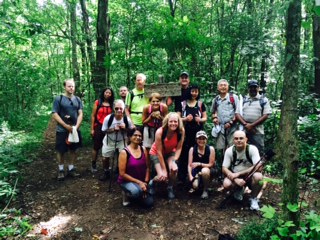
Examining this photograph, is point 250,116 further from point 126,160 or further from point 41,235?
point 41,235

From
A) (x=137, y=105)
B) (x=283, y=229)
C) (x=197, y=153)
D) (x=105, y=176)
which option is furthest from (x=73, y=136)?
(x=283, y=229)

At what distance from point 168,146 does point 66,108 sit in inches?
100

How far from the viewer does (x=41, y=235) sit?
16.0 feet

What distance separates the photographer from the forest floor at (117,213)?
4902 millimetres

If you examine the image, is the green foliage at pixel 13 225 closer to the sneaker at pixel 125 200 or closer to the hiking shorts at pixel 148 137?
the sneaker at pixel 125 200

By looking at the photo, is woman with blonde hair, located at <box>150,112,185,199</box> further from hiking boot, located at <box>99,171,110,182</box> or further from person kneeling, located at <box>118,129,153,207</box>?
hiking boot, located at <box>99,171,110,182</box>

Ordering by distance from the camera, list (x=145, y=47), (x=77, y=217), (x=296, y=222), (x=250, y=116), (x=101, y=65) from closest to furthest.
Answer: (x=296, y=222) < (x=77, y=217) < (x=250, y=116) < (x=145, y=47) < (x=101, y=65)

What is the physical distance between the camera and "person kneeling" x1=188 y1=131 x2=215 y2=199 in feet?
19.5

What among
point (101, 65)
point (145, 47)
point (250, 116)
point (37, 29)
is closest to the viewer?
point (250, 116)

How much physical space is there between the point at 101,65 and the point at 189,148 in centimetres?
574

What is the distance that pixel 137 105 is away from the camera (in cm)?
675

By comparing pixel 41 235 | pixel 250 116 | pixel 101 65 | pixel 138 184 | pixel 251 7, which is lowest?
pixel 41 235

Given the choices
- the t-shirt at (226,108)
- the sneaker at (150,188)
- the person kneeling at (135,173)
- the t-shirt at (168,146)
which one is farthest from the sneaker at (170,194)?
the t-shirt at (226,108)

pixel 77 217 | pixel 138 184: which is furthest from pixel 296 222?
pixel 77 217
